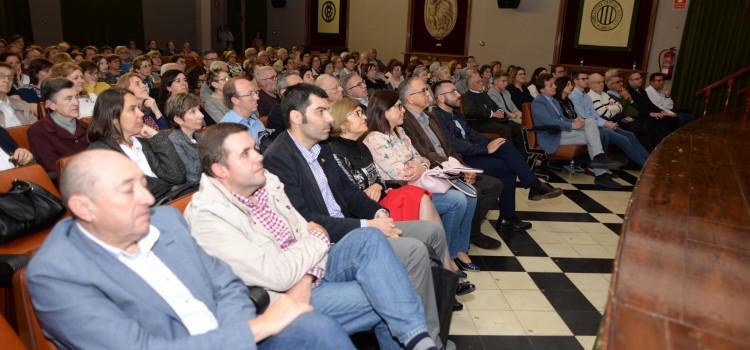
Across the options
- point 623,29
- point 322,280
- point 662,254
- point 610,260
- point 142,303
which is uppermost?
point 623,29

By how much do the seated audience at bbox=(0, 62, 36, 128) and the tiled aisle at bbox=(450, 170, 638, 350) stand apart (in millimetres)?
3510

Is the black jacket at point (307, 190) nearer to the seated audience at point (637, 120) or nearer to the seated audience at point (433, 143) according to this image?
the seated audience at point (433, 143)

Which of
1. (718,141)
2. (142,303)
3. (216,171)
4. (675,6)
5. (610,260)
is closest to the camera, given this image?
(142,303)

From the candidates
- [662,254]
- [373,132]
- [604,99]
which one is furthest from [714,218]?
[604,99]

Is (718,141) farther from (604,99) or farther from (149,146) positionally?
(149,146)

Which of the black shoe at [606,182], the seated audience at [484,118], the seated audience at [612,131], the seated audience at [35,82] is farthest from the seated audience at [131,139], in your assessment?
the seated audience at [612,131]

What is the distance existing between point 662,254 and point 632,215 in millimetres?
385

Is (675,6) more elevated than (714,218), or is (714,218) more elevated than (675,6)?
(675,6)

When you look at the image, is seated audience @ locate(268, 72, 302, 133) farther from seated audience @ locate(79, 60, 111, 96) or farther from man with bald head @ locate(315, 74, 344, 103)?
seated audience @ locate(79, 60, 111, 96)

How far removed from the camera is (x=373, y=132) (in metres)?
3.09

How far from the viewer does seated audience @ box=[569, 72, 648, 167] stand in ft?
19.1

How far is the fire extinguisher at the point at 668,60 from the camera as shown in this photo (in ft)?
31.8

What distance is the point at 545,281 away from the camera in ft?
10.4

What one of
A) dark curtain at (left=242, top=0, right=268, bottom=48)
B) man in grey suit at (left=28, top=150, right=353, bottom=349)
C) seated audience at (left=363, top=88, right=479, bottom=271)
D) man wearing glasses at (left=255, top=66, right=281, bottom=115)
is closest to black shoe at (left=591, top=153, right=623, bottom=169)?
seated audience at (left=363, top=88, right=479, bottom=271)
